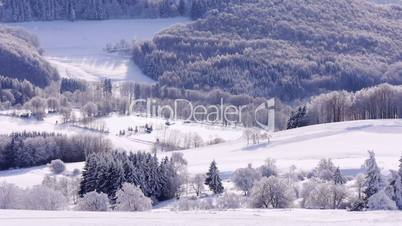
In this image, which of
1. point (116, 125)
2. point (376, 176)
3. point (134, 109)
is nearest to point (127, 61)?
point (134, 109)

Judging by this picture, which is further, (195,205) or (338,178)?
(338,178)

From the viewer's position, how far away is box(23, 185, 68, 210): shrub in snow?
51.2 metres

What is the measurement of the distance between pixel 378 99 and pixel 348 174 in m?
34.9

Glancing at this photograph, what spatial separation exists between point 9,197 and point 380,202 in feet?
73.0

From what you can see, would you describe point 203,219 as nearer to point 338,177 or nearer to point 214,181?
point 338,177

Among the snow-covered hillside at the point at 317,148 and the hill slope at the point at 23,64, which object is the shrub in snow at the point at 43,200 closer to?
the snow-covered hillside at the point at 317,148

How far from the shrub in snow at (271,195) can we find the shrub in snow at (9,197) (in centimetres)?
1401

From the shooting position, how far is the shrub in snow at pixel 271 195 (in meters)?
52.1

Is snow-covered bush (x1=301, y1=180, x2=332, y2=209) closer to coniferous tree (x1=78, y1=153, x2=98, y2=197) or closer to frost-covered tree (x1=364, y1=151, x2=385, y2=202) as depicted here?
frost-covered tree (x1=364, y1=151, x2=385, y2=202)

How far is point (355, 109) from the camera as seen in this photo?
10050 centimetres

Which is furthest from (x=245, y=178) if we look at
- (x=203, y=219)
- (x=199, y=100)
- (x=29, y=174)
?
(x=199, y=100)

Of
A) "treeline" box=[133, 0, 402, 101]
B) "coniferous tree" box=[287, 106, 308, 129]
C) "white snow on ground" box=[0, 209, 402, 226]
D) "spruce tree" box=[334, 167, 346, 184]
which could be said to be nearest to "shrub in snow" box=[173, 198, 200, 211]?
"spruce tree" box=[334, 167, 346, 184]

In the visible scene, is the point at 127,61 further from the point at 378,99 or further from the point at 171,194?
the point at 171,194

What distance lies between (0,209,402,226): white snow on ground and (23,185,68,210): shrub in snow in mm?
11722
